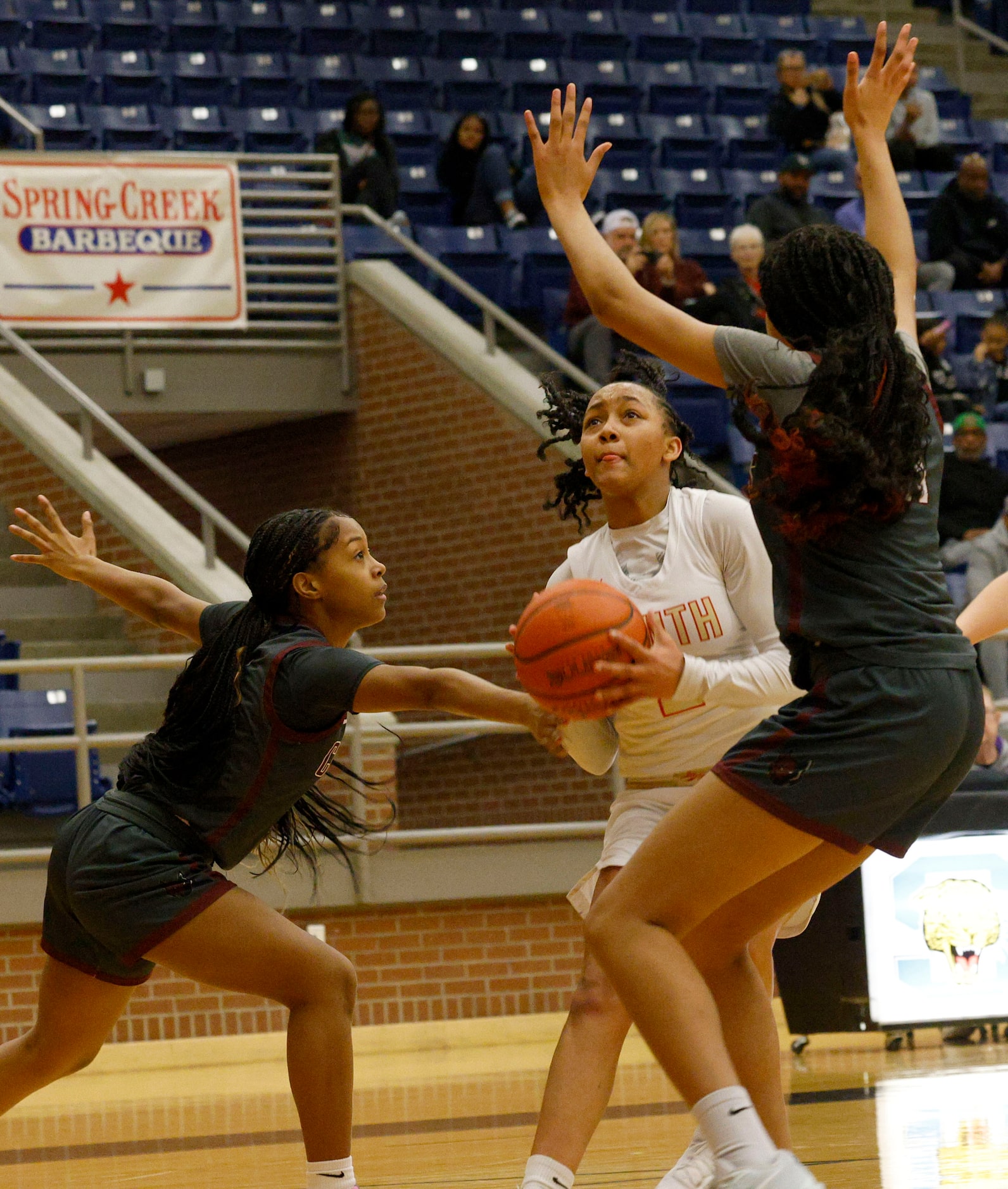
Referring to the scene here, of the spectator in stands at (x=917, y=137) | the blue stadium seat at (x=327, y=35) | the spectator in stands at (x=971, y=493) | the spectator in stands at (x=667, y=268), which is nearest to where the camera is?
the spectator in stands at (x=971, y=493)

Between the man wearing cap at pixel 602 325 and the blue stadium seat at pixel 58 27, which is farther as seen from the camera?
the blue stadium seat at pixel 58 27

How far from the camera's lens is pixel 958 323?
43.4ft

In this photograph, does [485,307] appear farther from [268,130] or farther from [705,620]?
[705,620]

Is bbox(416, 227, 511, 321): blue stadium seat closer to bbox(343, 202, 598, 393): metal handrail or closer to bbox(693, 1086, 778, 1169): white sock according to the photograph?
bbox(343, 202, 598, 393): metal handrail

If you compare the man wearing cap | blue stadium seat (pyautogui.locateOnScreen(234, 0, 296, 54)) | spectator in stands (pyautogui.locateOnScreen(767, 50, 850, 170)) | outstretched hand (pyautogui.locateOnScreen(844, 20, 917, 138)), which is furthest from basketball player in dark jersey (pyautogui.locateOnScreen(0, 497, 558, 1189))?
blue stadium seat (pyautogui.locateOnScreen(234, 0, 296, 54))

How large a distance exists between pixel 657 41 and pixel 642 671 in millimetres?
14111

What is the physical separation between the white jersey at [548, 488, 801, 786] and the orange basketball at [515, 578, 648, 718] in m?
0.74

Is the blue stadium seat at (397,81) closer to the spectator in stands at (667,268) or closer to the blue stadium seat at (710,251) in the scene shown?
the blue stadium seat at (710,251)

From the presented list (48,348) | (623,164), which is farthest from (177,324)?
(623,164)

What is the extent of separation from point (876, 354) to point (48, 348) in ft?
30.7

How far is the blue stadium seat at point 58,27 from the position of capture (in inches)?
561

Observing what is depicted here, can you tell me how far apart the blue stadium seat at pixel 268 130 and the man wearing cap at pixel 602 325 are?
11.0 ft

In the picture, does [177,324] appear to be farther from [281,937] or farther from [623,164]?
[281,937]

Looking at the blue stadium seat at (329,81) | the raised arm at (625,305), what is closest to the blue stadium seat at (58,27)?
the blue stadium seat at (329,81)
